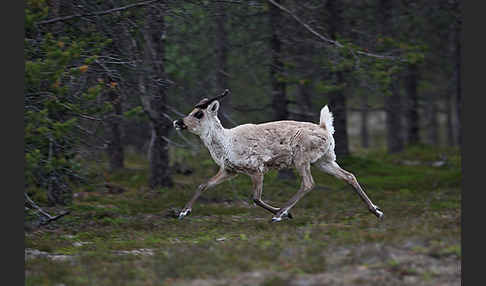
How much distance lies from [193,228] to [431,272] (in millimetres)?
5014

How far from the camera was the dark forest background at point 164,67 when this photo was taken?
9.42 m

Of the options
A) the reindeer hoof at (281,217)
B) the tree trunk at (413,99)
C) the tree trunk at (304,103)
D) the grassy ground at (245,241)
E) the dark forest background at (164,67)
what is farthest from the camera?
the tree trunk at (413,99)

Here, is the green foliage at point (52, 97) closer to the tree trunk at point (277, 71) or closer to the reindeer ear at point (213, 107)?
the reindeer ear at point (213, 107)

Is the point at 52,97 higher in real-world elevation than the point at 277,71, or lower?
higher

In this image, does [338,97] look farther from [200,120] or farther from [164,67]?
[200,120]

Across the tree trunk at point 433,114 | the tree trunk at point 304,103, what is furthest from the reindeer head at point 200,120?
the tree trunk at point 433,114

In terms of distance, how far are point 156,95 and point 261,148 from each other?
2479mm

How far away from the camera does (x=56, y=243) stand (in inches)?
388

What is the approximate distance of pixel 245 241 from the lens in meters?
9.09

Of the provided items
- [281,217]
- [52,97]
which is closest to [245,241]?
[281,217]

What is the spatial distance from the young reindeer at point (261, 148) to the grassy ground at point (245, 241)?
70cm

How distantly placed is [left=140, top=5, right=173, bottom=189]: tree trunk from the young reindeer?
3.78 ft

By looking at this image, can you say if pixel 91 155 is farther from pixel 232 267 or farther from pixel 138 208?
pixel 232 267

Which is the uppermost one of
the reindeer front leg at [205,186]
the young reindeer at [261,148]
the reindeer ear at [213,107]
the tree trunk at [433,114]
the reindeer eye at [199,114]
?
the reindeer ear at [213,107]
